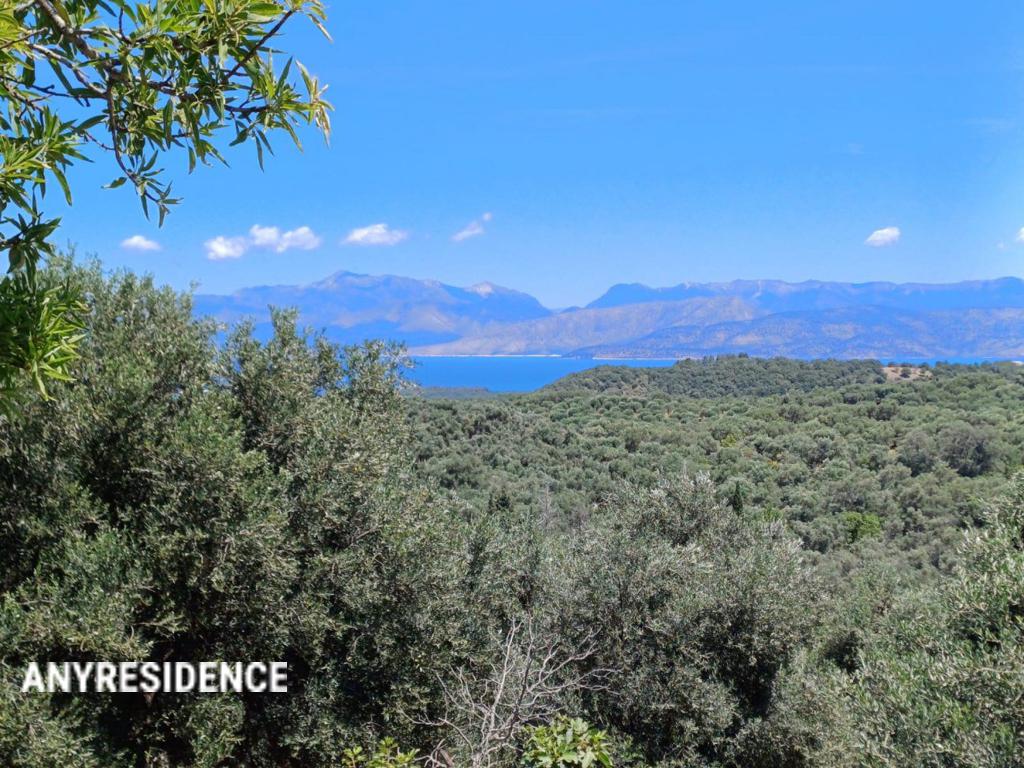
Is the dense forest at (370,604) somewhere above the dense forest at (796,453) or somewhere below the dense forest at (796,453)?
above

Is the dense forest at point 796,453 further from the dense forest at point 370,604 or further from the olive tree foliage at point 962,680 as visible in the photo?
the olive tree foliage at point 962,680

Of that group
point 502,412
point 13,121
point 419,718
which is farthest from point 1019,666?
point 502,412

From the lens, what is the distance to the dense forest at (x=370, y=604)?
5793 mm

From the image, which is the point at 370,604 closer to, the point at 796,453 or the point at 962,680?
the point at 962,680

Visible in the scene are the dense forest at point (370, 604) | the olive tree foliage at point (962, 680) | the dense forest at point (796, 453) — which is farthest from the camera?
the dense forest at point (796, 453)

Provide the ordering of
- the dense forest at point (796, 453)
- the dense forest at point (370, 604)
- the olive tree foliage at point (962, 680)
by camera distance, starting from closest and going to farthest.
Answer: the olive tree foliage at point (962, 680), the dense forest at point (370, 604), the dense forest at point (796, 453)

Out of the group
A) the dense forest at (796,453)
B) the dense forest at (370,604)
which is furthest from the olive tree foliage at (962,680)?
the dense forest at (796,453)

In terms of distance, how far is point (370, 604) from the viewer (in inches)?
318

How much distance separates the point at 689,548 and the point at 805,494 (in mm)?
31730

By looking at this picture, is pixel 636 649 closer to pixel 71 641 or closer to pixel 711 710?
pixel 711 710

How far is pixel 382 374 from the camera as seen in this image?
1062cm

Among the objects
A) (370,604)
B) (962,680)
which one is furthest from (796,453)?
(370,604)

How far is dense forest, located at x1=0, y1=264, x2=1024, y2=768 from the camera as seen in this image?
5793mm

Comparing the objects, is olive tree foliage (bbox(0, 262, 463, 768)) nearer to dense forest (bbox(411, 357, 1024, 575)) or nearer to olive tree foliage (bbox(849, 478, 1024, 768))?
olive tree foliage (bbox(849, 478, 1024, 768))
